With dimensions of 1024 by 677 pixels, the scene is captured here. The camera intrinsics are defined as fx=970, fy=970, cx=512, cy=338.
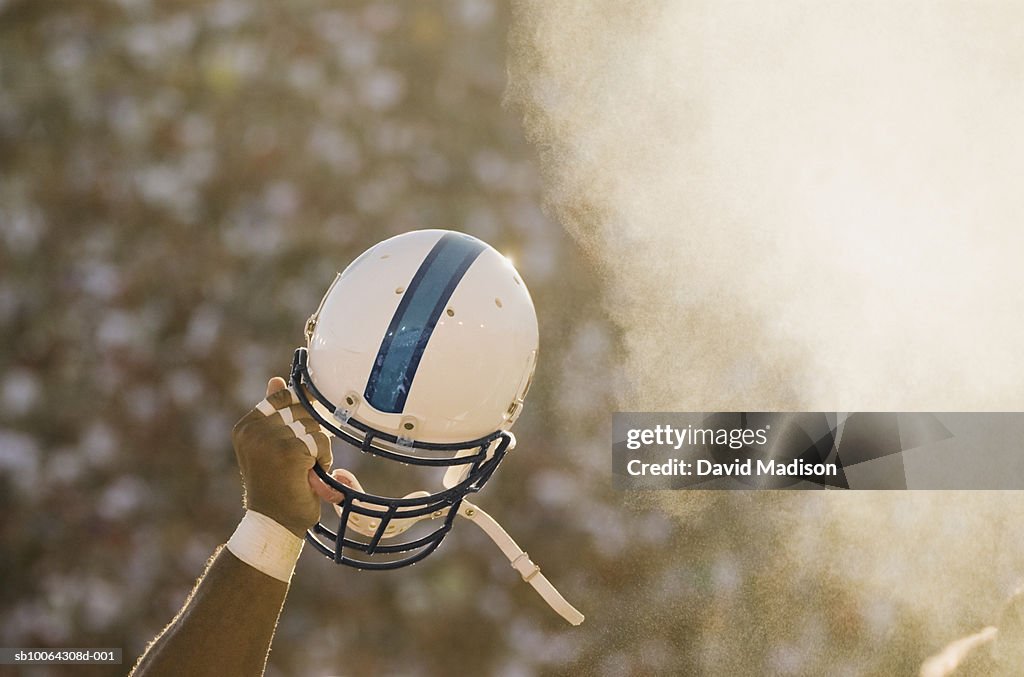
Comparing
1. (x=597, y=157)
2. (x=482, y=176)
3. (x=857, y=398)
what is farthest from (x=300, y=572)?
(x=857, y=398)

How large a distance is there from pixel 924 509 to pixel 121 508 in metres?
2.34

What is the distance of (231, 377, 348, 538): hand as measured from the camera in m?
1.08

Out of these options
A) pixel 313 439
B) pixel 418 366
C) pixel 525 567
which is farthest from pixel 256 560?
pixel 525 567

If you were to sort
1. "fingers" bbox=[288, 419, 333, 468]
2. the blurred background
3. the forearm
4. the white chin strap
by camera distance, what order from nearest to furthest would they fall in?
the forearm
"fingers" bbox=[288, 419, 333, 468]
the white chin strap
the blurred background

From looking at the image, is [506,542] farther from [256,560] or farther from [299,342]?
[299,342]

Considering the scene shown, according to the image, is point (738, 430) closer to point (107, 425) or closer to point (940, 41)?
point (940, 41)

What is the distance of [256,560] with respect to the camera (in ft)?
3.44

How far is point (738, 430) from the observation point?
2.80m

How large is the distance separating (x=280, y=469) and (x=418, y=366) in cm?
21

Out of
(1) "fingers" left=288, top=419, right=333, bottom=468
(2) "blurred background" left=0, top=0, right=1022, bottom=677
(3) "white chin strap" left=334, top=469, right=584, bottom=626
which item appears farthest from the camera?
(2) "blurred background" left=0, top=0, right=1022, bottom=677

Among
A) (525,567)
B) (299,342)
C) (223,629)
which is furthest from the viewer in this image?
(299,342)

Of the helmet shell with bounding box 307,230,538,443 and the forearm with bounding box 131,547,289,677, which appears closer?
the forearm with bounding box 131,547,289,677

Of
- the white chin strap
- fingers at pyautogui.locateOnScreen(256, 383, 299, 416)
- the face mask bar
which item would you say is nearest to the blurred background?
the white chin strap

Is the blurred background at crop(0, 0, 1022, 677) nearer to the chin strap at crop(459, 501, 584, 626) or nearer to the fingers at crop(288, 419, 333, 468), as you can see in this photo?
the chin strap at crop(459, 501, 584, 626)
